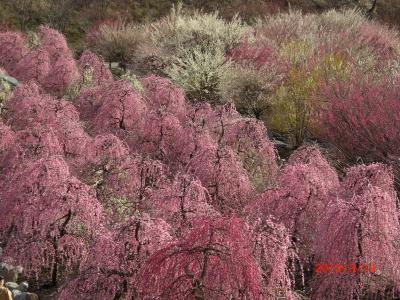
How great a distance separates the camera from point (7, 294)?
18.3 feet

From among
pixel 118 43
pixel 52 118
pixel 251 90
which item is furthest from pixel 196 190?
pixel 118 43

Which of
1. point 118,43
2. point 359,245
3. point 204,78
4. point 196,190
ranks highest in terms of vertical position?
point 118,43

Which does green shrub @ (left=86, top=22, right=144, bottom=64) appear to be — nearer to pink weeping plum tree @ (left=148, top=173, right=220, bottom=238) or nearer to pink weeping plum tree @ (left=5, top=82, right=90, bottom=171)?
pink weeping plum tree @ (left=5, top=82, right=90, bottom=171)

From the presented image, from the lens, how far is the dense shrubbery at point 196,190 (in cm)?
499

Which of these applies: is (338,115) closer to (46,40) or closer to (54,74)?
(54,74)

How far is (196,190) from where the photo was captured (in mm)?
6727

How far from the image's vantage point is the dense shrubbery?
4.99 meters

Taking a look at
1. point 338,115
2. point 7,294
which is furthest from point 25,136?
point 338,115

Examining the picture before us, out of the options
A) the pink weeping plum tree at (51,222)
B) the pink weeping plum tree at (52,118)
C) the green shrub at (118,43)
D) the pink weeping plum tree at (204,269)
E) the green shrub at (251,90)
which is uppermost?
the green shrub at (118,43)

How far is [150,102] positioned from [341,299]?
718 centimetres

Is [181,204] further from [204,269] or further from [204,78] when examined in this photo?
[204,78]

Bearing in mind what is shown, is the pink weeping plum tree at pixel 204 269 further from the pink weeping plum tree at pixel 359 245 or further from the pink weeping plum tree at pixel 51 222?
the pink weeping plum tree at pixel 51 222

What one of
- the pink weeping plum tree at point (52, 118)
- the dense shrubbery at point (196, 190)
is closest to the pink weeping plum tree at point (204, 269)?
the dense shrubbery at point (196, 190)

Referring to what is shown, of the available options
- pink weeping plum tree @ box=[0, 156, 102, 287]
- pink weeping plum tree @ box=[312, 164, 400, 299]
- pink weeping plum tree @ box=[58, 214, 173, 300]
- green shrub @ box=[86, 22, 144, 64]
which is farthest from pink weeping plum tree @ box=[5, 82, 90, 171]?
green shrub @ box=[86, 22, 144, 64]
